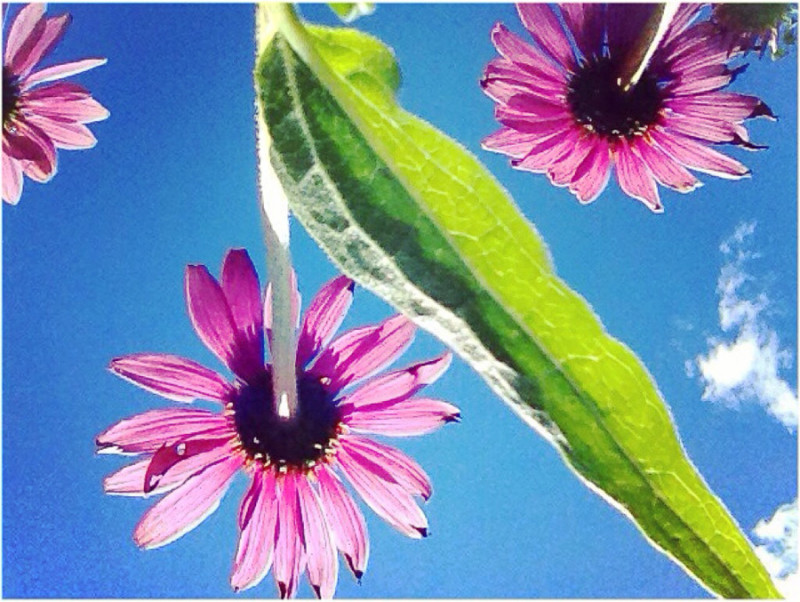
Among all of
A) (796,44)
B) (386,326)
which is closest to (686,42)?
(796,44)

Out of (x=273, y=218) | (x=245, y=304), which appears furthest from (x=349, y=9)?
(x=245, y=304)

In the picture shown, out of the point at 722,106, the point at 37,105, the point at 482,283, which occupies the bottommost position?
the point at 482,283

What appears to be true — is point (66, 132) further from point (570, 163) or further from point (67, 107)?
point (570, 163)

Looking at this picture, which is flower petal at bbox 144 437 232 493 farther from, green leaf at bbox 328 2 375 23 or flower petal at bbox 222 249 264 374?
green leaf at bbox 328 2 375 23

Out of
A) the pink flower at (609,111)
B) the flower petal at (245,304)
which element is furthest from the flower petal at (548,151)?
the flower petal at (245,304)

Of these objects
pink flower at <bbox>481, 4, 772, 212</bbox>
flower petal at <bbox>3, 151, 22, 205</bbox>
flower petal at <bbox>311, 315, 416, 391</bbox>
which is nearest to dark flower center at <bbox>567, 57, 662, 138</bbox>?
pink flower at <bbox>481, 4, 772, 212</bbox>

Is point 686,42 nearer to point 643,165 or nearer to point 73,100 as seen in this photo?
point 643,165
